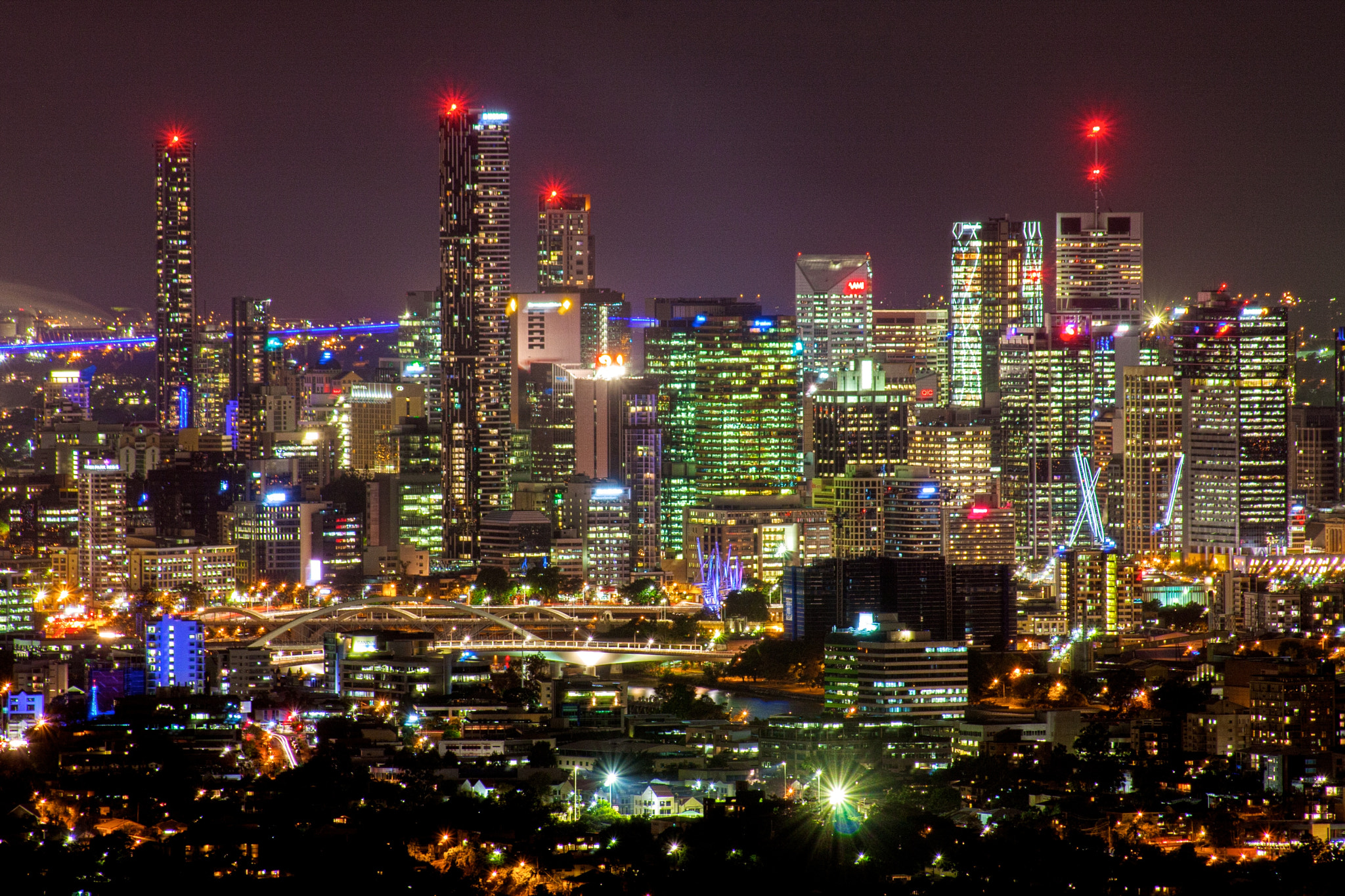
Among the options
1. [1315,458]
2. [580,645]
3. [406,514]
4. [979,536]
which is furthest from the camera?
[1315,458]

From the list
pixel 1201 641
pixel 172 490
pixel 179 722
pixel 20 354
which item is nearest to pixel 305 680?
pixel 179 722

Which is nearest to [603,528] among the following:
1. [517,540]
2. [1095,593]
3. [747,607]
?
[517,540]

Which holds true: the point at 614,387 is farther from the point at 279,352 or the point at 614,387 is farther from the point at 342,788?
the point at 342,788

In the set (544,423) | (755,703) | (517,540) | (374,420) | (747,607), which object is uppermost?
(374,420)

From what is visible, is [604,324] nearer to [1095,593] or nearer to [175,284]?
[175,284]

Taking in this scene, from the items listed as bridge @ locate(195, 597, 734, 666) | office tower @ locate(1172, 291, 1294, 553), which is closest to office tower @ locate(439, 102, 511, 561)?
bridge @ locate(195, 597, 734, 666)

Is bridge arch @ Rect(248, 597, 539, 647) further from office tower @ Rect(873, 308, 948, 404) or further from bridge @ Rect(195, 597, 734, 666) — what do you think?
office tower @ Rect(873, 308, 948, 404)
